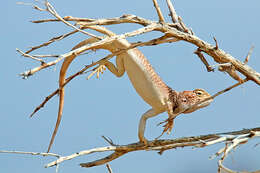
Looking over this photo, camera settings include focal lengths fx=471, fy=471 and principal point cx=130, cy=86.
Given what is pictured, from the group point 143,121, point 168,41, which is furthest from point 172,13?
point 143,121

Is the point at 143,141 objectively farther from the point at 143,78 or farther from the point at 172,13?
the point at 172,13

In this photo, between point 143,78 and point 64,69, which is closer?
point 143,78

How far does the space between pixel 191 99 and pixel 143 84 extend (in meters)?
0.55

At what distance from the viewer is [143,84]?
391cm

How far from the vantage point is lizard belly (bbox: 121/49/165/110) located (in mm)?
3887

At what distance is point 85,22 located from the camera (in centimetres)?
328

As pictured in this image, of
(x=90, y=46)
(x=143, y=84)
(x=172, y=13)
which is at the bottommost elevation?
(x=143, y=84)

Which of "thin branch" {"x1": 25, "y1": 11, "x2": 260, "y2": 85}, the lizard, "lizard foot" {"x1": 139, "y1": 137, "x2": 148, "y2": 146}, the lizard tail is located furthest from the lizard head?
the lizard tail

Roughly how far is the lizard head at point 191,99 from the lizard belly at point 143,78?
239 millimetres

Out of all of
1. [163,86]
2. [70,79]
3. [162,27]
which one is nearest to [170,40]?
[162,27]

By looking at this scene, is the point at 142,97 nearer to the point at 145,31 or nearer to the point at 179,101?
the point at 179,101

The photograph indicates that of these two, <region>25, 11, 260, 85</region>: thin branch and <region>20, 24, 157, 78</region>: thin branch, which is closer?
<region>20, 24, 157, 78</region>: thin branch

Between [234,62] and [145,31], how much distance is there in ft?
2.80

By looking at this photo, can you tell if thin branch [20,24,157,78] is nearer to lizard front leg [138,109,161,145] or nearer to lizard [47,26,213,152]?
lizard [47,26,213,152]
